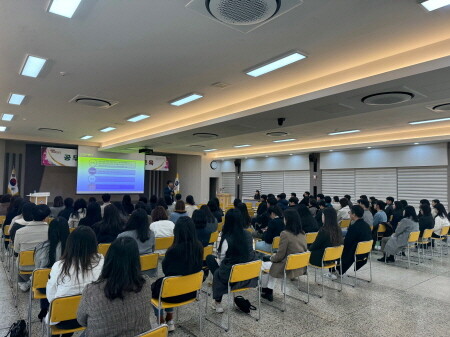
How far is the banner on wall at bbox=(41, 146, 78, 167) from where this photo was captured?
1230cm

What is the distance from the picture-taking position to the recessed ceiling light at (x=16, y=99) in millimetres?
6230

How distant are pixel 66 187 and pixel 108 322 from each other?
14.6 m

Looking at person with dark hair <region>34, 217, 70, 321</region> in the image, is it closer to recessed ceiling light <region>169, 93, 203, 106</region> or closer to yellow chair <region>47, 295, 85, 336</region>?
yellow chair <region>47, 295, 85, 336</region>

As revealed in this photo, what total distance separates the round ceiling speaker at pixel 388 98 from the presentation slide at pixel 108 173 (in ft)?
37.6

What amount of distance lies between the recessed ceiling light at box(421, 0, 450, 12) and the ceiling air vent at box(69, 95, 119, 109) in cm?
570

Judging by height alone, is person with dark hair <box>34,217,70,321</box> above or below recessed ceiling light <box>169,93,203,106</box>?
below

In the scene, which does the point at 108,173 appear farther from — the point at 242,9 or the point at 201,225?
the point at 242,9

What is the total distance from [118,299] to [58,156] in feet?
41.0

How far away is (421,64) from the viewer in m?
3.84

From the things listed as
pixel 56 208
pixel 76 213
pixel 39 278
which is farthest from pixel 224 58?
pixel 56 208

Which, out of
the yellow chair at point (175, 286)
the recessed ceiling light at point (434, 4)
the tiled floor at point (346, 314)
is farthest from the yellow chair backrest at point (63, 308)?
the recessed ceiling light at point (434, 4)

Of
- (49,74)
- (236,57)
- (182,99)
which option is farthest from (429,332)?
(49,74)

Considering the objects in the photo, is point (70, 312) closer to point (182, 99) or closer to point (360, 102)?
point (182, 99)

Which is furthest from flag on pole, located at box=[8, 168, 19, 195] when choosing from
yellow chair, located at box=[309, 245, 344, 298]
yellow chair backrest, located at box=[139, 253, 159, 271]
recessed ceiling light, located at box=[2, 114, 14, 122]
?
yellow chair, located at box=[309, 245, 344, 298]
